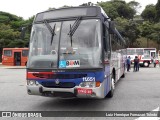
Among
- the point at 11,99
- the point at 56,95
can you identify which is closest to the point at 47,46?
the point at 56,95

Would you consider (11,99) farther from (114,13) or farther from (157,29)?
(114,13)

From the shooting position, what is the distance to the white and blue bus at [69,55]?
7832 millimetres

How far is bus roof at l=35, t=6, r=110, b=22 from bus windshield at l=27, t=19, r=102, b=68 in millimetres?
222

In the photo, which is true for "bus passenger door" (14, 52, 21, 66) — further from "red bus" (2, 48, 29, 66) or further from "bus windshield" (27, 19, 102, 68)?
"bus windshield" (27, 19, 102, 68)

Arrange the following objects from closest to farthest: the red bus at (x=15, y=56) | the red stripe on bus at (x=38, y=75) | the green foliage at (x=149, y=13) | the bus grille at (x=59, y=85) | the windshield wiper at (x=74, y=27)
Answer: the bus grille at (x=59, y=85), the red stripe on bus at (x=38, y=75), the windshield wiper at (x=74, y=27), the red bus at (x=15, y=56), the green foliage at (x=149, y=13)

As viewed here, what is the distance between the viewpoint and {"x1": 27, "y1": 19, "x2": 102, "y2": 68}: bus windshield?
792 centimetres

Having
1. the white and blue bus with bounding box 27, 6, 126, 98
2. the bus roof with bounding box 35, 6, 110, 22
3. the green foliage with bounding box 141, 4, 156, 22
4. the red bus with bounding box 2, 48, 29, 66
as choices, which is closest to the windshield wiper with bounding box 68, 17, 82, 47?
the white and blue bus with bounding box 27, 6, 126, 98

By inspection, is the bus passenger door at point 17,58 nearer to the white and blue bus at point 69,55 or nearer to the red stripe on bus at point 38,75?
the white and blue bus at point 69,55

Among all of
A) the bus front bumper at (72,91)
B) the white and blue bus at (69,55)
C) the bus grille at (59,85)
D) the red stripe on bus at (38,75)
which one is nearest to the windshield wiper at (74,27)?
the white and blue bus at (69,55)

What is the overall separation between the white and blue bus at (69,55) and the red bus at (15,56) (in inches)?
1129

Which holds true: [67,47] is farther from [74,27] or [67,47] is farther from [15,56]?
[15,56]

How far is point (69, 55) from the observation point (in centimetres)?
804

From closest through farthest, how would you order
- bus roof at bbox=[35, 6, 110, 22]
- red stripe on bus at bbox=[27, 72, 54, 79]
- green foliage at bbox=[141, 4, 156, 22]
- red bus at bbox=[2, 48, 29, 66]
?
1. red stripe on bus at bbox=[27, 72, 54, 79]
2. bus roof at bbox=[35, 6, 110, 22]
3. red bus at bbox=[2, 48, 29, 66]
4. green foliage at bbox=[141, 4, 156, 22]

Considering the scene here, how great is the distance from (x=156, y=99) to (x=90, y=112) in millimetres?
3203
